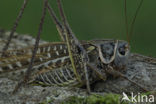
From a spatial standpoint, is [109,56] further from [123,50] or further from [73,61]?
[73,61]

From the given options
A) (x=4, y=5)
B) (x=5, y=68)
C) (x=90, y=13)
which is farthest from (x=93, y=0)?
(x=5, y=68)

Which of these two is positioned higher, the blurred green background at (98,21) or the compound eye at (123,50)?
the blurred green background at (98,21)

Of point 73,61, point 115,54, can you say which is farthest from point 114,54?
point 73,61

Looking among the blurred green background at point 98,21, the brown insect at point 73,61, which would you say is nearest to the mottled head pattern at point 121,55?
the brown insect at point 73,61

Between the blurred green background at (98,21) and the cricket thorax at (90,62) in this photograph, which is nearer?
the cricket thorax at (90,62)

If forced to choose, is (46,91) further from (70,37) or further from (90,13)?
(90,13)

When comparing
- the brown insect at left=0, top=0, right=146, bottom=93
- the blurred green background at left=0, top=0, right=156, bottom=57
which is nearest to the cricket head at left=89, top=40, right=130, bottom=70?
the brown insect at left=0, top=0, right=146, bottom=93

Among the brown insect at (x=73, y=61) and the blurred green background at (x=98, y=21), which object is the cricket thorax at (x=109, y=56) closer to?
the brown insect at (x=73, y=61)
